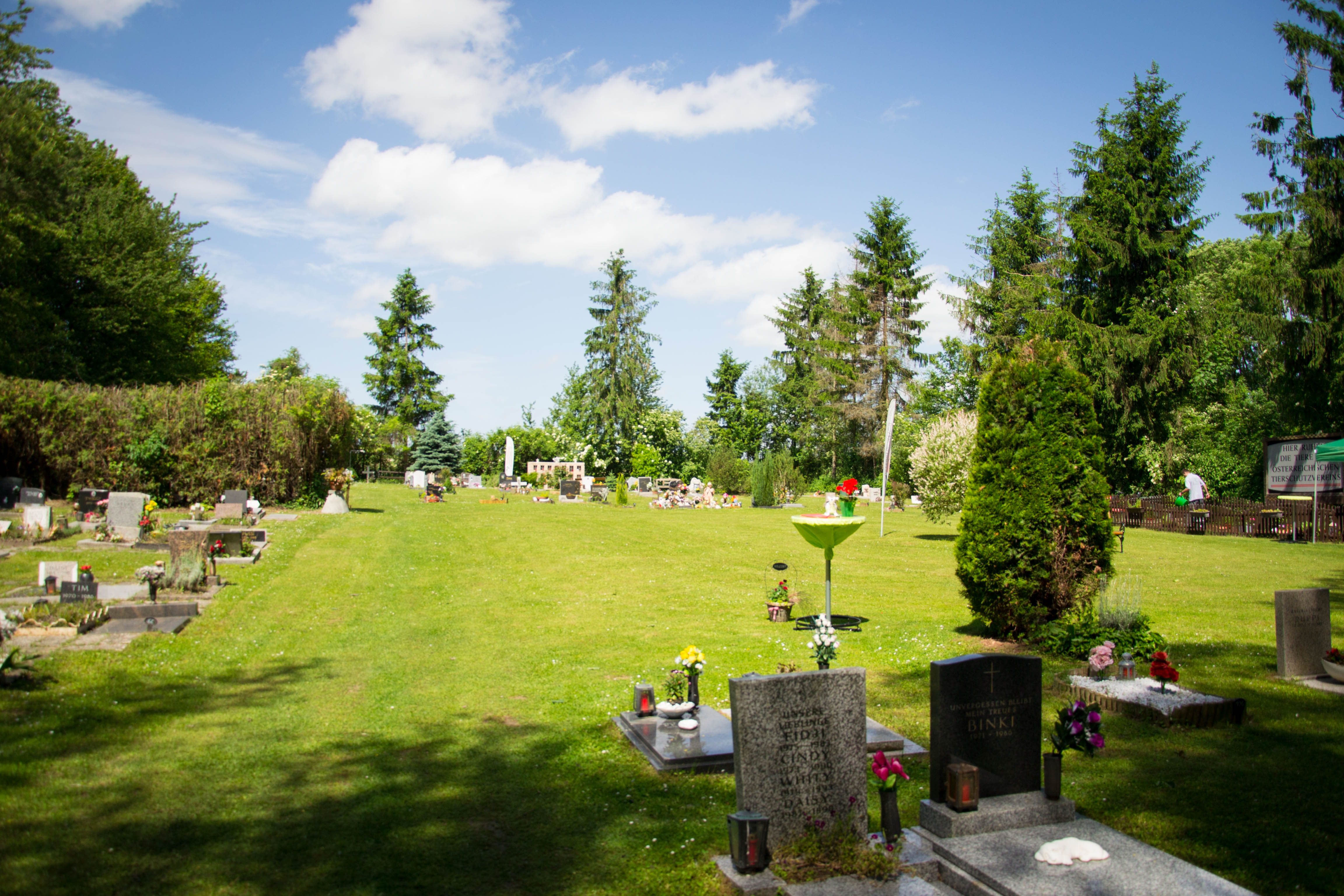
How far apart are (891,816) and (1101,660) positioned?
4009mm

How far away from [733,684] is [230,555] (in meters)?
13.9

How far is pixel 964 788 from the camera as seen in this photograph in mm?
4645

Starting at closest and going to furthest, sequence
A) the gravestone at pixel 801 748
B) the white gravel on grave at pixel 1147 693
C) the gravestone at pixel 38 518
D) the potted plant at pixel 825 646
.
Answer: the gravestone at pixel 801 748 < the potted plant at pixel 825 646 < the white gravel on grave at pixel 1147 693 < the gravestone at pixel 38 518

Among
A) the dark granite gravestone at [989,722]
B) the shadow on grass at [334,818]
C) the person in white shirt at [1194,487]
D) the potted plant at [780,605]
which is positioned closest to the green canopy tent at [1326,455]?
the person in white shirt at [1194,487]

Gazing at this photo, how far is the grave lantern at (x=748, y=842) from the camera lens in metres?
4.20

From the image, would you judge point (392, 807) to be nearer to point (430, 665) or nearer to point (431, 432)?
point (430, 665)

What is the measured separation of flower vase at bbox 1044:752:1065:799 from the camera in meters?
4.85

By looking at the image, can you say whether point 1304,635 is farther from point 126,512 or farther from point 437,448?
point 437,448

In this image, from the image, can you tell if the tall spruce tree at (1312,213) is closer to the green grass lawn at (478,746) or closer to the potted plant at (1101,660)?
the green grass lawn at (478,746)

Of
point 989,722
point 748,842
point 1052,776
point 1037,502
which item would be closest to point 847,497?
point 1037,502

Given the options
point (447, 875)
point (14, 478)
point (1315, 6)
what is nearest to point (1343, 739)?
point (447, 875)

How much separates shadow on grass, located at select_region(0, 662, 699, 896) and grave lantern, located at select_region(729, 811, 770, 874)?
394mm

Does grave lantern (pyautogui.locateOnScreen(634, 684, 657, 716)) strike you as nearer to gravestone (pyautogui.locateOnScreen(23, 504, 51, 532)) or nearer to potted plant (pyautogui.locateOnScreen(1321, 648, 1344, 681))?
potted plant (pyautogui.locateOnScreen(1321, 648, 1344, 681))

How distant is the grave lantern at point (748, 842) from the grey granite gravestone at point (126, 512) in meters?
16.6
